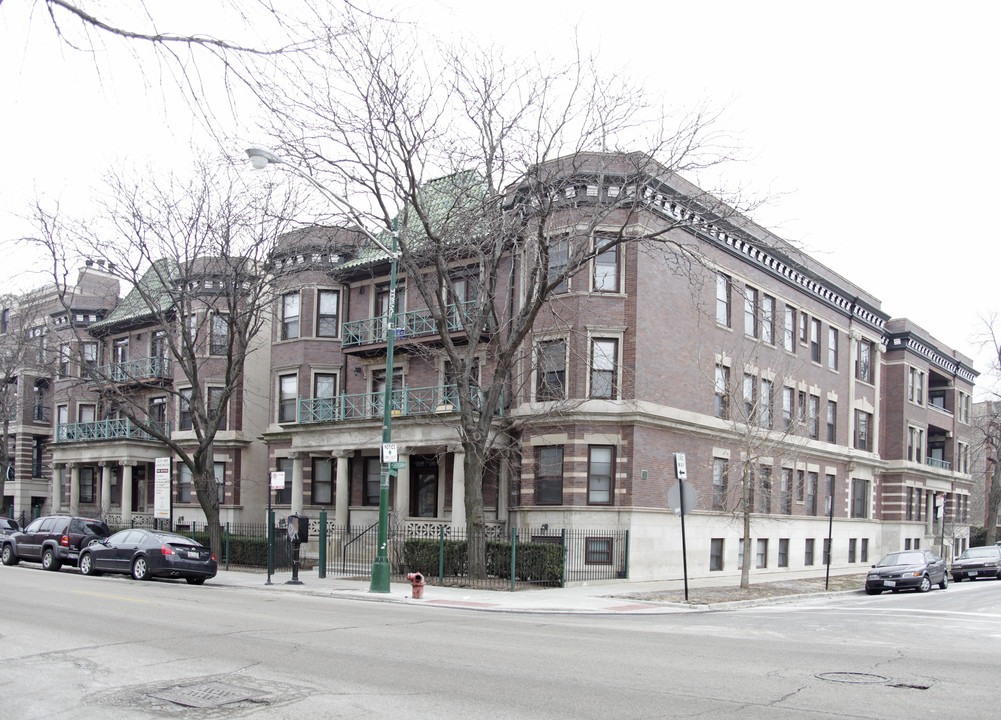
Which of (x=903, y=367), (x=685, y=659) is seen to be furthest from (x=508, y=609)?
(x=903, y=367)

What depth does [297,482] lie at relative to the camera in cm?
3528

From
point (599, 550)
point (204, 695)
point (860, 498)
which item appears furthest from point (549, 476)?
point (860, 498)

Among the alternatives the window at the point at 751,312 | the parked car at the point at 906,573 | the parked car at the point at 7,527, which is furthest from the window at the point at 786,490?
the parked car at the point at 7,527

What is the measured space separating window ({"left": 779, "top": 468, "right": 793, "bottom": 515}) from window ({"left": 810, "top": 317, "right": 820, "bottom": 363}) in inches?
211

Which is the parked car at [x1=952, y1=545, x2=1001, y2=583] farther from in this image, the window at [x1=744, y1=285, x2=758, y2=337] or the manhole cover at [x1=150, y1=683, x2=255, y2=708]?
the manhole cover at [x1=150, y1=683, x2=255, y2=708]

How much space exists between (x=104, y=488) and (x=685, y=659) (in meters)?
38.2

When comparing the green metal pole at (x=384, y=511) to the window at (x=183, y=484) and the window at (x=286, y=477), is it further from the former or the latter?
the window at (x=183, y=484)

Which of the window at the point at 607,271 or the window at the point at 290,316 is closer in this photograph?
the window at the point at 607,271

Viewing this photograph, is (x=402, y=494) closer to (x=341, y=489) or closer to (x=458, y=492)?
(x=458, y=492)

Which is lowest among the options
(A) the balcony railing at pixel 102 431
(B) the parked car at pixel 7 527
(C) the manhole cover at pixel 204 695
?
(B) the parked car at pixel 7 527

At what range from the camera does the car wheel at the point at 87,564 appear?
26.0 meters

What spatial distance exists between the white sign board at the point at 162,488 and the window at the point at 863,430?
3036 cm

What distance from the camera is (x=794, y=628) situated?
15.7m

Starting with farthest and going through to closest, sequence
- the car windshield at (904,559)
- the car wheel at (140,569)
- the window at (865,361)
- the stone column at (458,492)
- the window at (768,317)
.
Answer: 1. the window at (865,361)
2. the window at (768,317)
3. the stone column at (458,492)
4. the car windshield at (904,559)
5. the car wheel at (140,569)
